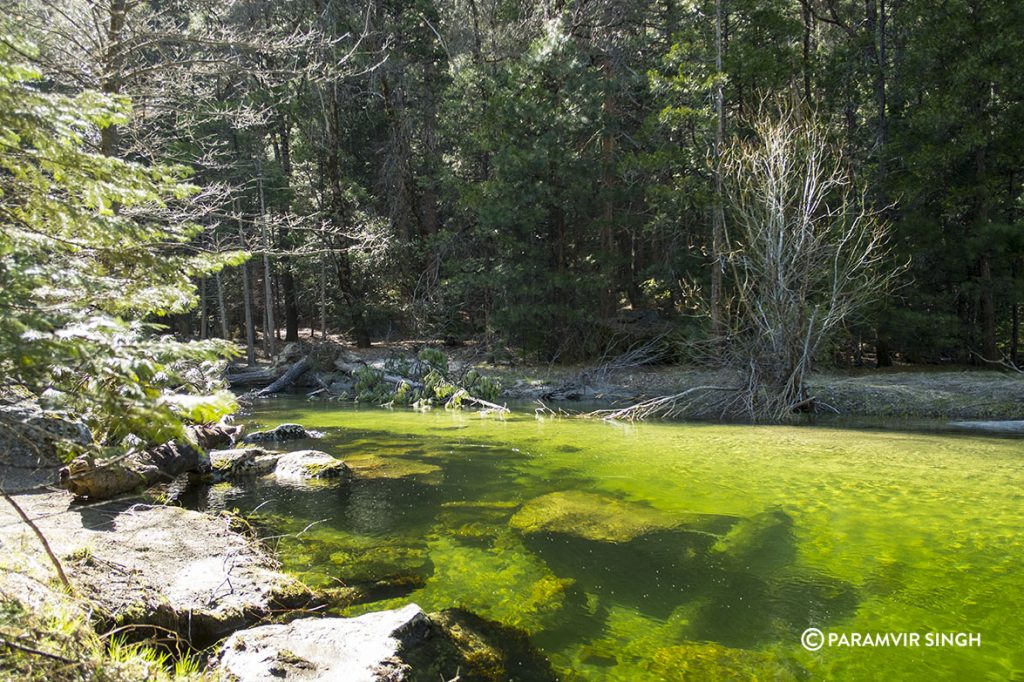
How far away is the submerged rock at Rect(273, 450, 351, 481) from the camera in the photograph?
7996 mm

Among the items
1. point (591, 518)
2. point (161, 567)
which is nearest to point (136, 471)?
point (161, 567)

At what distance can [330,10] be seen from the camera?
2120 centimetres

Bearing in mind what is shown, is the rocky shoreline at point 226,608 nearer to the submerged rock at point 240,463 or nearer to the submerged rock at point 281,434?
the submerged rock at point 240,463

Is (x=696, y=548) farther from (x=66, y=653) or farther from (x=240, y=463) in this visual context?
(x=240, y=463)

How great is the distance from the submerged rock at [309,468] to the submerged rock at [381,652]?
14.3 ft

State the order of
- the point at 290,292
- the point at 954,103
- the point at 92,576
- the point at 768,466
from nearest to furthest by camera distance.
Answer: the point at 92,576 → the point at 768,466 → the point at 954,103 → the point at 290,292

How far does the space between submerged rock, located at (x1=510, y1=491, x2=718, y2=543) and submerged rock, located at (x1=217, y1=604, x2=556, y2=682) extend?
2.07 m

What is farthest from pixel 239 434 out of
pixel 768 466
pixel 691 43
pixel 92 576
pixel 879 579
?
pixel 691 43

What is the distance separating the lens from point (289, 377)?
19359 millimetres

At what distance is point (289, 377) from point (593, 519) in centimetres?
1488

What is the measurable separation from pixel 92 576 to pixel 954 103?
19278 mm

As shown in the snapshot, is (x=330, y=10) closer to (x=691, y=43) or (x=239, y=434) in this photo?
(x=691, y=43)

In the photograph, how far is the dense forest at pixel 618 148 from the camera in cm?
1672

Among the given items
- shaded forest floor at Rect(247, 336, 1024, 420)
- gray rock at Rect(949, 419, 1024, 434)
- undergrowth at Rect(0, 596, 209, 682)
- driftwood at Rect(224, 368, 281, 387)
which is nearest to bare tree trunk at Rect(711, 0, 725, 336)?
shaded forest floor at Rect(247, 336, 1024, 420)
